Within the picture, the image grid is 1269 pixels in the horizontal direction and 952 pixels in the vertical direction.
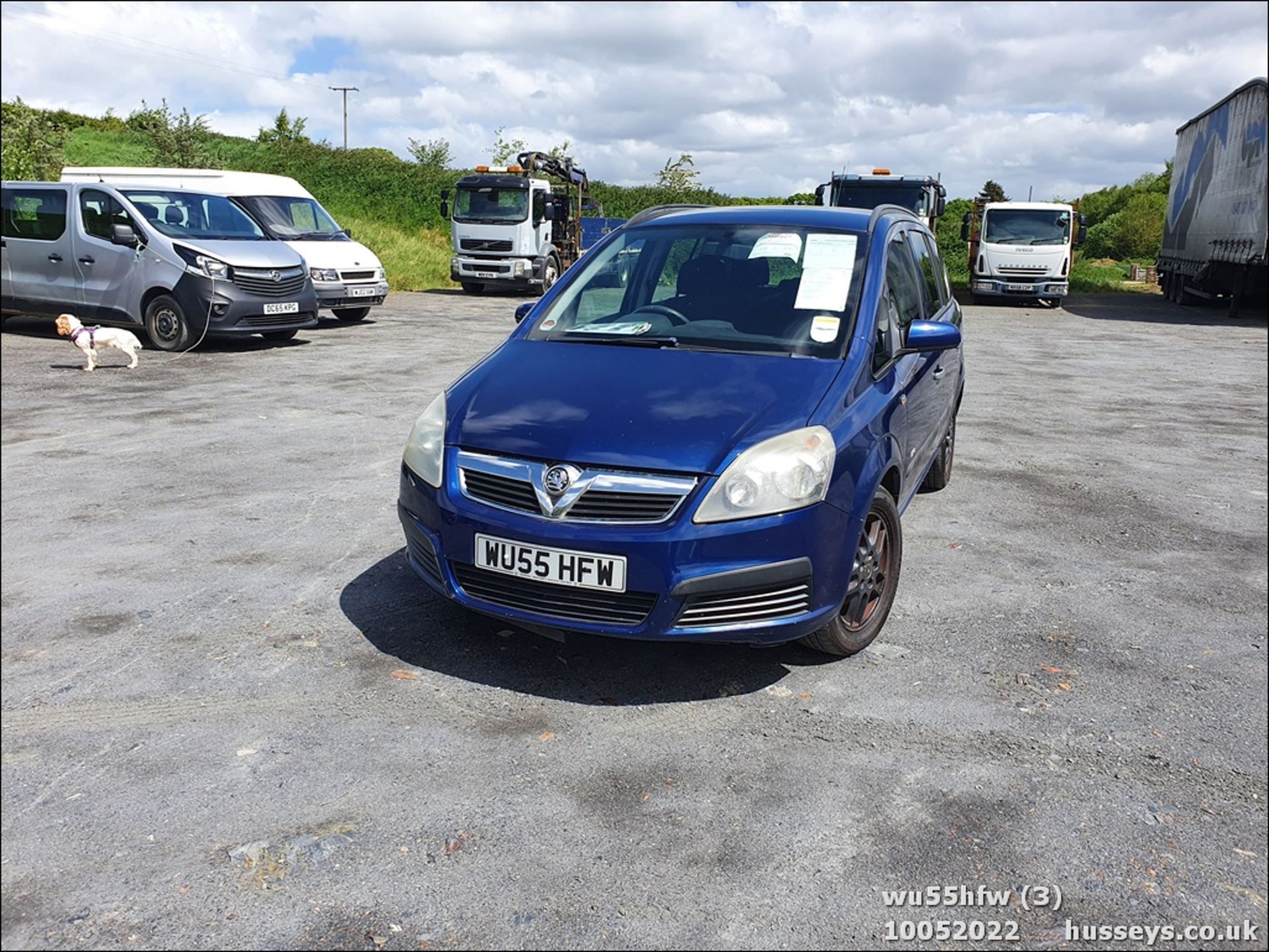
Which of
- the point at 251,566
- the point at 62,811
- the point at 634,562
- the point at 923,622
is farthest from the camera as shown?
the point at 251,566

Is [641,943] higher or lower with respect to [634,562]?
lower

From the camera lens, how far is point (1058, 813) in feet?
9.20

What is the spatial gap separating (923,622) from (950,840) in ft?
5.50

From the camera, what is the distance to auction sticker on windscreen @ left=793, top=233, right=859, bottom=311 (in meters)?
4.36

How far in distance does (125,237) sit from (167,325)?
3.47ft

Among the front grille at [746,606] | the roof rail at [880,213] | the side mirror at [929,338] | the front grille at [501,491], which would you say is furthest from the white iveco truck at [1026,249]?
the front grille at [501,491]

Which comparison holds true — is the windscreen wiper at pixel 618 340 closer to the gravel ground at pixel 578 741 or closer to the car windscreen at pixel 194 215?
the gravel ground at pixel 578 741

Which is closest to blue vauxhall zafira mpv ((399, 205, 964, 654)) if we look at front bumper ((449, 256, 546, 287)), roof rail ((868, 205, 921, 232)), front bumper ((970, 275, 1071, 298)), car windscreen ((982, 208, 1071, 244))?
roof rail ((868, 205, 921, 232))

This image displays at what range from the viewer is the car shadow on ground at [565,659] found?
11.9 ft

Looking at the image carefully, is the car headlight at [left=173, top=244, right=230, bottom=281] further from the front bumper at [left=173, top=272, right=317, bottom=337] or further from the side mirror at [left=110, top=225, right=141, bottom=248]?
the side mirror at [left=110, top=225, right=141, bottom=248]

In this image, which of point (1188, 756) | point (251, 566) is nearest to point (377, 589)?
point (251, 566)

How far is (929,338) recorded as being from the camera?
4.40 metres

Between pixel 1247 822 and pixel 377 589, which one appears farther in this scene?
pixel 377 589

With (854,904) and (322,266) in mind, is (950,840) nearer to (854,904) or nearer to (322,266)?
(854,904)
